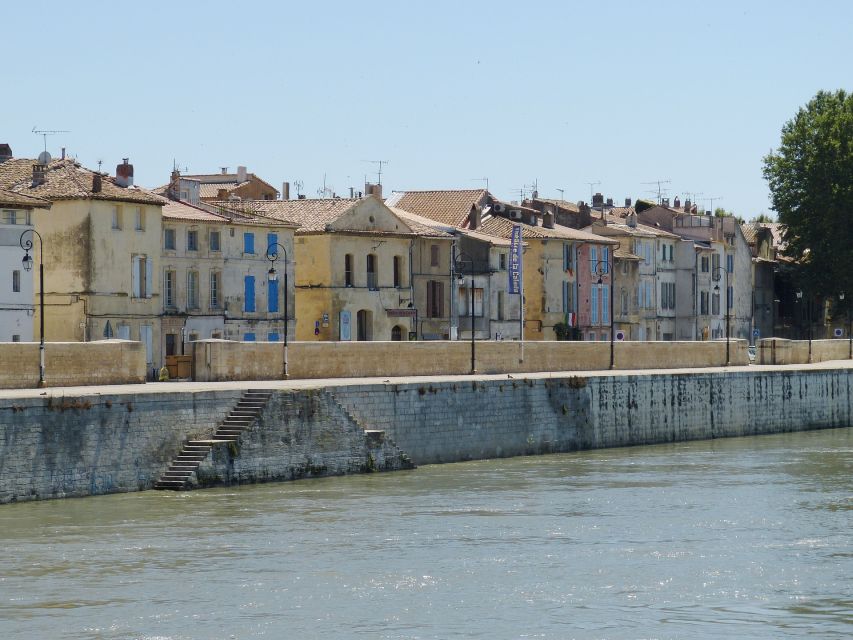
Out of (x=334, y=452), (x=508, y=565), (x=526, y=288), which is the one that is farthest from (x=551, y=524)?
(x=526, y=288)

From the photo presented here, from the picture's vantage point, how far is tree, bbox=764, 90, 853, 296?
100 metres

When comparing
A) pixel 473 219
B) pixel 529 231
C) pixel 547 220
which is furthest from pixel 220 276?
pixel 547 220

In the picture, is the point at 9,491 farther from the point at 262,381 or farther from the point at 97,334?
the point at 97,334

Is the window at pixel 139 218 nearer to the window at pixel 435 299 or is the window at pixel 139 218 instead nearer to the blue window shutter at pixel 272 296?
the blue window shutter at pixel 272 296

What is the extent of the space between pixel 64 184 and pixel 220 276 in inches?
355

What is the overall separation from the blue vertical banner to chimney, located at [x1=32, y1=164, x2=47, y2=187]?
2125cm

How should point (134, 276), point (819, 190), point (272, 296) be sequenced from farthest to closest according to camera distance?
point (819, 190) < point (272, 296) < point (134, 276)

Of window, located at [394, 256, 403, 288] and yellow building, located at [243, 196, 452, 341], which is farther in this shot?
window, located at [394, 256, 403, 288]

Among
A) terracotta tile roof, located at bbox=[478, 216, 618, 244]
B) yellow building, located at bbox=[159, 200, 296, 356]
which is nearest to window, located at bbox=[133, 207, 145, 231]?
yellow building, located at bbox=[159, 200, 296, 356]

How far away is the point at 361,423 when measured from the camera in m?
47.8

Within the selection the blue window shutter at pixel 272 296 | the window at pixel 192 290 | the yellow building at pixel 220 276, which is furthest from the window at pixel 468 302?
the window at pixel 192 290

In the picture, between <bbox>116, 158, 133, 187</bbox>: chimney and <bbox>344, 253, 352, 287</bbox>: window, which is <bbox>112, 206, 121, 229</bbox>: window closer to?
<bbox>116, 158, 133, 187</bbox>: chimney

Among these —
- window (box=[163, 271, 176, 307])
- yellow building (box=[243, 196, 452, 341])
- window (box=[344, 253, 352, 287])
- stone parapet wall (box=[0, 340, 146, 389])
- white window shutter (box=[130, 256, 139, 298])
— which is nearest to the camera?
stone parapet wall (box=[0, 340, 146, 389])

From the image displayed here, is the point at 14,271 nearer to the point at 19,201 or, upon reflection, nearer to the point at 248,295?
the point at 19,201
